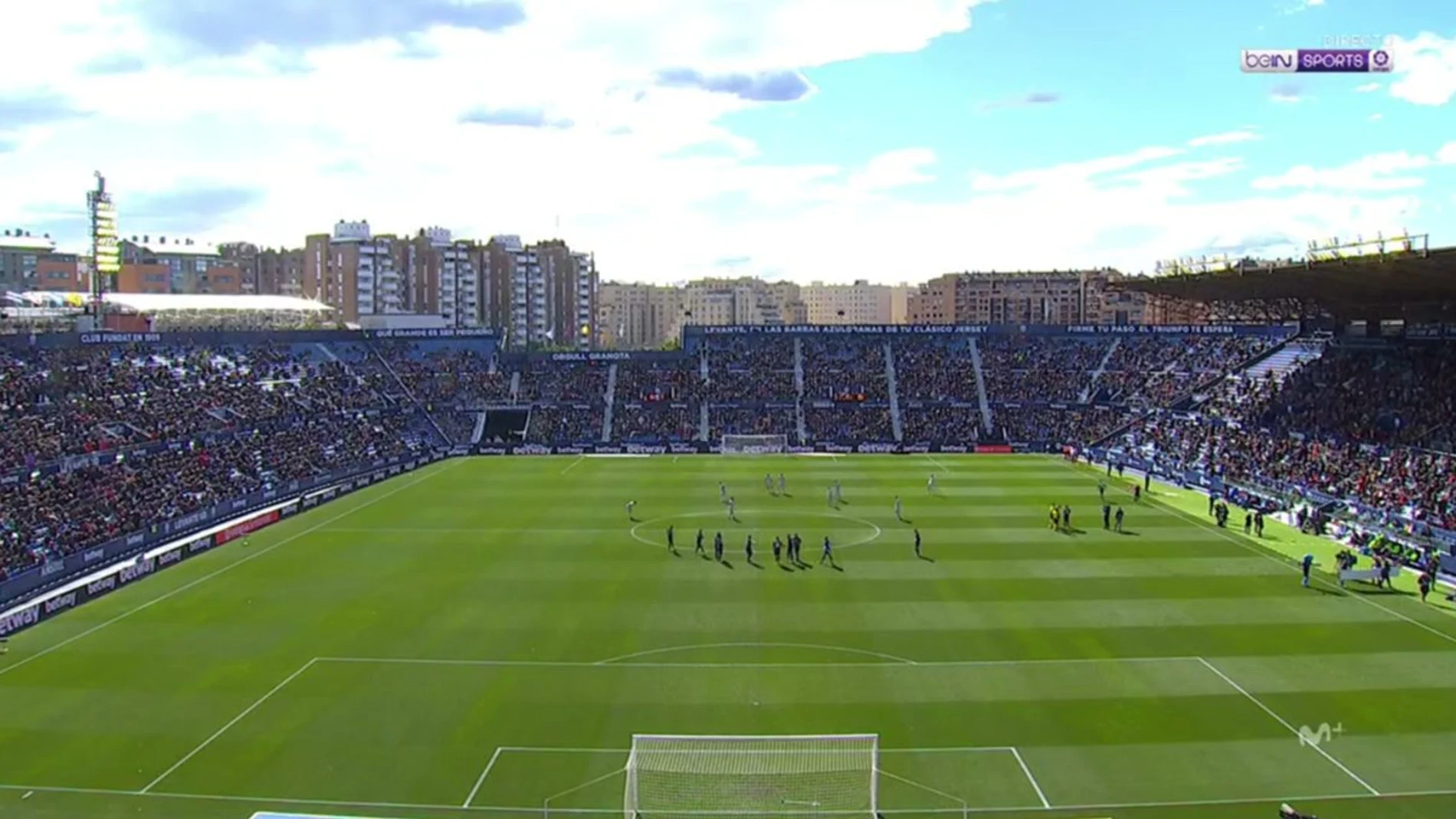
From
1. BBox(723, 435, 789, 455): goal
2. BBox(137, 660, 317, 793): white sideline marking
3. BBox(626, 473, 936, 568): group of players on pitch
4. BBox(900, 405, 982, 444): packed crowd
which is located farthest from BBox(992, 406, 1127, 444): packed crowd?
BBox(137, 660, 317, 793): white sideline marking

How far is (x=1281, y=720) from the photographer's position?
2225 centimetres

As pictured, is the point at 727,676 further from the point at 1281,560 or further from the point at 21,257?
the point at 21,257

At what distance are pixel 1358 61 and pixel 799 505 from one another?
27.3 metres

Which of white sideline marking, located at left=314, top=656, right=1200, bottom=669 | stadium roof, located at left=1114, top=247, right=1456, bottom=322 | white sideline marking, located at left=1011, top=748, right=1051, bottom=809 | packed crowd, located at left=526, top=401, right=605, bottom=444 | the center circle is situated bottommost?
white sideline marking, located at left=1011, top=748, right=1051, bottom=809

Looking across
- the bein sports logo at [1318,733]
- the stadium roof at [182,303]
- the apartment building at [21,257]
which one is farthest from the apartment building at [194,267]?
the bein sports logo at [1318,733]

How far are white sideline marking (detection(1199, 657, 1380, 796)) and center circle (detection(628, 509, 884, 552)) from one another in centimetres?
1562

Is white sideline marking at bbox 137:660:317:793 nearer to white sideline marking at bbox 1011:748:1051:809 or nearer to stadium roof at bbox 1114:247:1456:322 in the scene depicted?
white sideline marking at bbox 1011:748:1051:809

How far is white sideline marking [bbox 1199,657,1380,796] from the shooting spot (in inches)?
765

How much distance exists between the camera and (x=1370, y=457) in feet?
158

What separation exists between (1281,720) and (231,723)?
73.6ft

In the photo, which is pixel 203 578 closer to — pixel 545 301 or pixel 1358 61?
pixel 1358 61

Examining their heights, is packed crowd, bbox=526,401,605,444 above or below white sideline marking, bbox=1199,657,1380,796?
above

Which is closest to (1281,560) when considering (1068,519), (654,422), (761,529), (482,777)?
(1068,519)

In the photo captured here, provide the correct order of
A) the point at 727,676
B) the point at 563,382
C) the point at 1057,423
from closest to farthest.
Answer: the point at 727,676
the point at 1057,423
the point at 563,382
